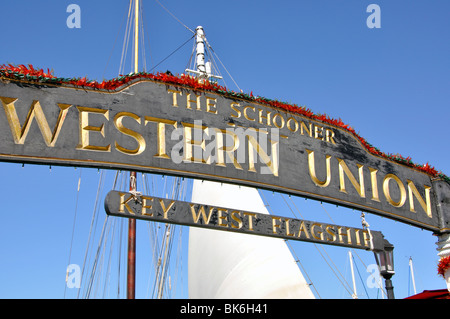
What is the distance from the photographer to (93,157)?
898 centimetres

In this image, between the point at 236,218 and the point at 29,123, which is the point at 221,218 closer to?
the point at 236,218

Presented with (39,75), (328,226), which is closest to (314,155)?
(328,226)

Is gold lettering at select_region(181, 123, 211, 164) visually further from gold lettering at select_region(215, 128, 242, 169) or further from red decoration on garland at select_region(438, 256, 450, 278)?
red decoration on garland at select_region(438, 256, 450, 278)

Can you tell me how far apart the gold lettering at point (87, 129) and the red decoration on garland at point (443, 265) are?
6845mm

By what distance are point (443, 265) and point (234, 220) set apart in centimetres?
481

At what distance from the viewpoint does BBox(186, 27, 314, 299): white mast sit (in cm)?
2469

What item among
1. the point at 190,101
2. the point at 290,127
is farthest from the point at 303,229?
the point at 190,101

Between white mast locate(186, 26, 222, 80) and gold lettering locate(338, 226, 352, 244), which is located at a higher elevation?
white mast locate(186, 26, 222, 80)

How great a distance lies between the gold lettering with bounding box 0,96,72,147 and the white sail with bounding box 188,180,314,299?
55.2 ft

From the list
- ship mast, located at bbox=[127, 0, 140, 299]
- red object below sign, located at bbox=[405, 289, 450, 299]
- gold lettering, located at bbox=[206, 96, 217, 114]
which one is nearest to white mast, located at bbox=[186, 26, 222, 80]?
ship mast, located at bbox=[127, 0, 140, 299]

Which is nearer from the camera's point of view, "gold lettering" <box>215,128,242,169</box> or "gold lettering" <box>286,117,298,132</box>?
"gold lettering" <box>215,128,242,169</box>
